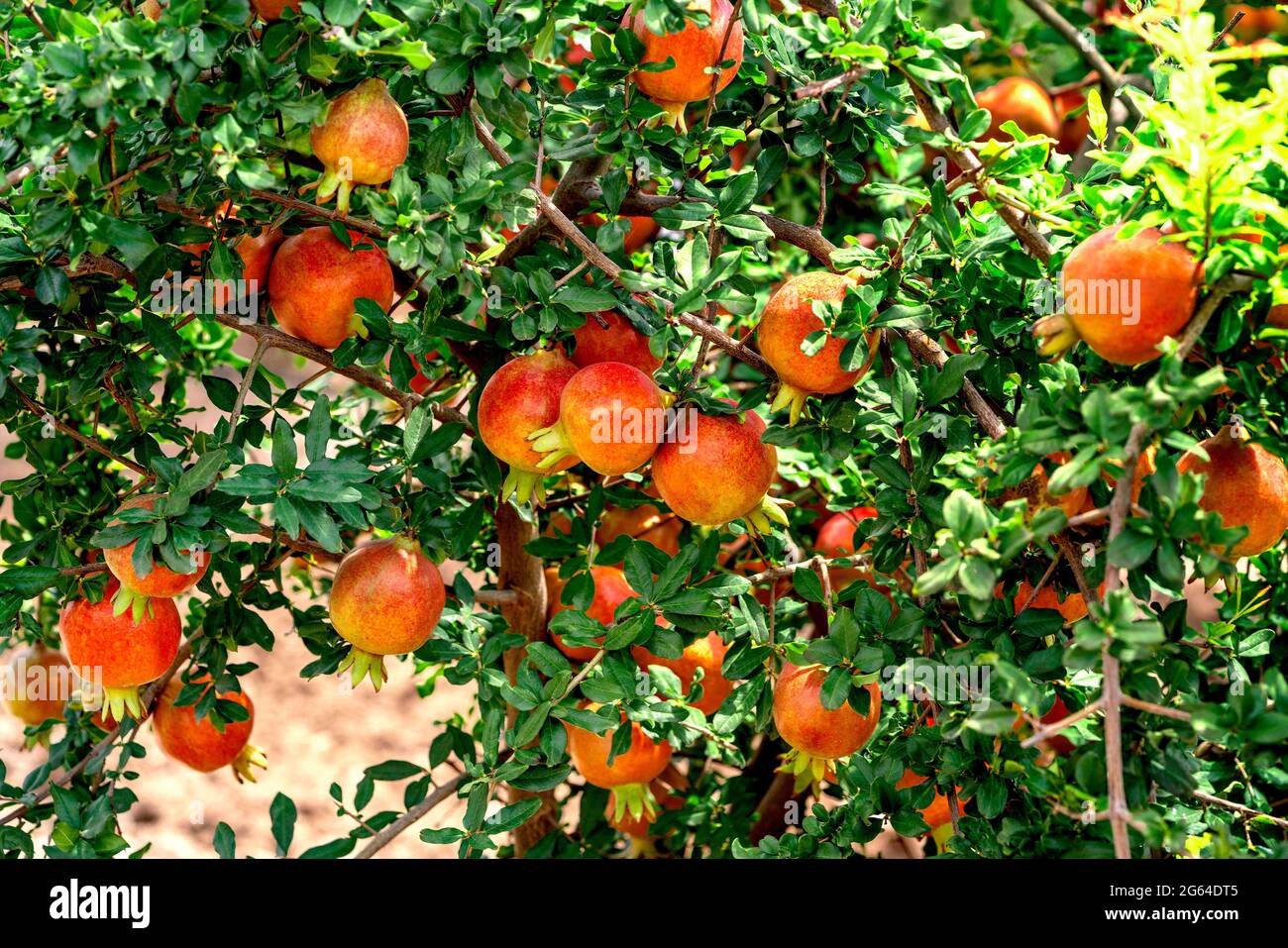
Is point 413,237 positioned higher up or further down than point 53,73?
further down

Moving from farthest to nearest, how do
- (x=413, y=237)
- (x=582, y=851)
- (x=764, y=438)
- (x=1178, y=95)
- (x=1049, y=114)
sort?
1. (x=1049, y=114)
2. (x=582, y=851)
3. (x=764, y=438)
4. (x=413, y=237)
5. (x=1178, y=95)

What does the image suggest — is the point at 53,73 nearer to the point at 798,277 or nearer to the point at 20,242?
the point at 20,242

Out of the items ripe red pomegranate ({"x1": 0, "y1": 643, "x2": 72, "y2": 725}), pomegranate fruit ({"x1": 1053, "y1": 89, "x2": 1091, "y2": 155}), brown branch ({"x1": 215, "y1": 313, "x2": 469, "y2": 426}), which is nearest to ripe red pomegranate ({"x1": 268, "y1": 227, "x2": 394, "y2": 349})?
brown branch ({"x1": 215, "y1": 313, "x2": 469, "y2": 426})

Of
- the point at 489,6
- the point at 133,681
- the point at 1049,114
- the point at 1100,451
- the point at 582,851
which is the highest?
the point at 1049,114

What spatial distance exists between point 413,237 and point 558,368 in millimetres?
227

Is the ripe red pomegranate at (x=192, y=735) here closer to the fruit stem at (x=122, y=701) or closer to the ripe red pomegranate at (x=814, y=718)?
the fruit stem at (x=122, y=701)

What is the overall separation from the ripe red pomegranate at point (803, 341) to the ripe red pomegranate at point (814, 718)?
0.31 meters

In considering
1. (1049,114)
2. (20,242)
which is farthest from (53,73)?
(1049,114)

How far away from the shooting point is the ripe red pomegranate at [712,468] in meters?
1.32

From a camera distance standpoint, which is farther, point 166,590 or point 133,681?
point 133,681

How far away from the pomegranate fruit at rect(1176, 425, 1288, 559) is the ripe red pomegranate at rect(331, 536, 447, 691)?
0.83 metres

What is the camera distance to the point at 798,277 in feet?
4.43

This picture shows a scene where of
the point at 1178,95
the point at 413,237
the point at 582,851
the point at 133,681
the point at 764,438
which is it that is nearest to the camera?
the point at 1178,95

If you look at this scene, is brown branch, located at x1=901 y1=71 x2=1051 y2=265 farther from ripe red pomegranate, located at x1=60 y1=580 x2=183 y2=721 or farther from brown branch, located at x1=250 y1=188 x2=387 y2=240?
ripe red pomegranate, located at x1=60 y1=580 x2=183 y2=721
